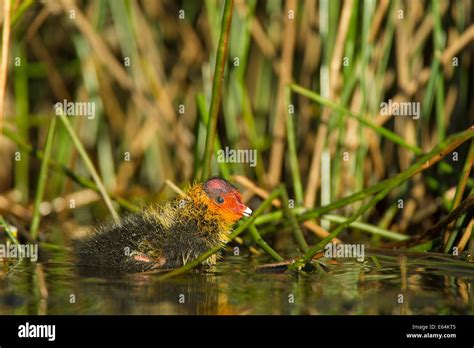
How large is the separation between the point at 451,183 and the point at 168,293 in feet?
10.2

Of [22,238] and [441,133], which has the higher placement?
[441,133]

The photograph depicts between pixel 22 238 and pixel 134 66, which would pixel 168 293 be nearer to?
pixel 22 238

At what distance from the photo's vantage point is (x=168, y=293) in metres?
4.68

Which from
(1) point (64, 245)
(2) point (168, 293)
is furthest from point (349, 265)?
(1) point (64, 245)
